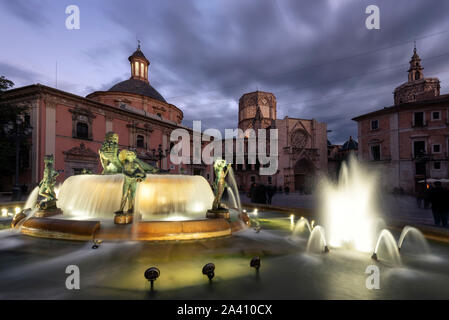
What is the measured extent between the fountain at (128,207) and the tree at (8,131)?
14231 mm

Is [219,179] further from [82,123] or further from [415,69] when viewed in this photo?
[415,69]

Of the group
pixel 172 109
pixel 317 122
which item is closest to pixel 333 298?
pixel 172 109

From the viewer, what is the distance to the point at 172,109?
118ft

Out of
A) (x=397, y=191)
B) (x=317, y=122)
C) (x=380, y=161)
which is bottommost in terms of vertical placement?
(x=397, y=191)

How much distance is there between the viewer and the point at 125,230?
5008 mm

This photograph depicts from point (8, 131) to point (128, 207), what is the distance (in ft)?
68.6

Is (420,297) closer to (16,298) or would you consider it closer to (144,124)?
(16,298)

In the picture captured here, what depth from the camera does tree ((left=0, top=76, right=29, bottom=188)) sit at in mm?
16922

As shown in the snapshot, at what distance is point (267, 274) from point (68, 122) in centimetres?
2362

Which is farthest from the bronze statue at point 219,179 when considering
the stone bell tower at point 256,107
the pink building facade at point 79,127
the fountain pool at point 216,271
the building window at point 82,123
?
the stone bell tower at point 256,107

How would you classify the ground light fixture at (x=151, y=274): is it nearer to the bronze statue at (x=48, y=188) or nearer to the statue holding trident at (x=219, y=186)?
the statue holding trident at (x=219, y=186)

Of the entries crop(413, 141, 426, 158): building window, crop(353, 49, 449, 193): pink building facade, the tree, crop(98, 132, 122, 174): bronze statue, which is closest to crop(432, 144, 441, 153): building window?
crop(353, 49, 449, 193): pink building facade

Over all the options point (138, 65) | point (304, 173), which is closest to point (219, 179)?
point (304, 173)
